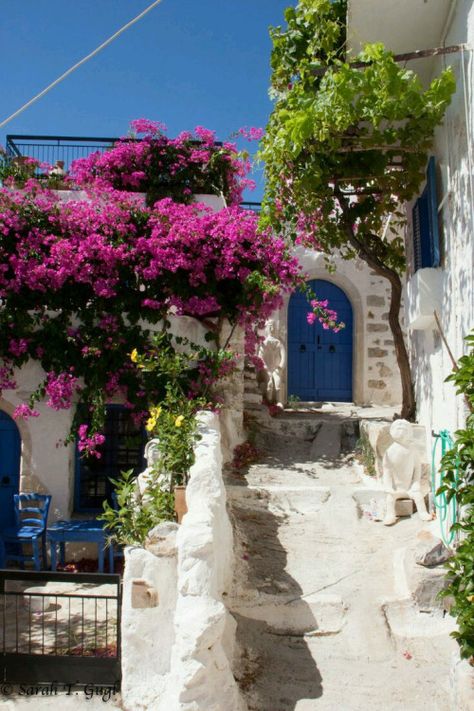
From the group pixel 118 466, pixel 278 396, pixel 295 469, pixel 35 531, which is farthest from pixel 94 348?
pixel 278 396

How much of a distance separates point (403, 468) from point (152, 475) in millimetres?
2578

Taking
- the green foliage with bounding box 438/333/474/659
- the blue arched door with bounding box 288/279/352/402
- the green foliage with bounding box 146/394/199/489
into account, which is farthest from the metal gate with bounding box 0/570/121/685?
the blue arched door with bounding box 288/279/352/402

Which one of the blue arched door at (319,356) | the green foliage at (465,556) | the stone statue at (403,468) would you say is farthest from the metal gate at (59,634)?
the blue arched door at (319,356)

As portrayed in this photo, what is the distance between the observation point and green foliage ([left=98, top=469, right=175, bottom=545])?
4.86 metres

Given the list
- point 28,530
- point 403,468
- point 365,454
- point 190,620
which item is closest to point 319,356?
point 365,454

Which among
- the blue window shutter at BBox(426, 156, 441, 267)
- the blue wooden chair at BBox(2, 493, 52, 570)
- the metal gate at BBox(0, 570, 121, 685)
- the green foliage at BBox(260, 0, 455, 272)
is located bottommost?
the metal gate at BBox(0, 570, 121, 685)

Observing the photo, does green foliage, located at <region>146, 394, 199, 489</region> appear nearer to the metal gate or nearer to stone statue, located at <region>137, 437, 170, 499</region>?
stone statue, located at <region>137, 437, 170, 499</region>

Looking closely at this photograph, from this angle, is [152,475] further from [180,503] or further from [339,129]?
[339,129]

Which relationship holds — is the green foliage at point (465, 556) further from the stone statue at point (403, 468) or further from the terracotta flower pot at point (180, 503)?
the stone statue at point (403, 468)

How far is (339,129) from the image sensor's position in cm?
605

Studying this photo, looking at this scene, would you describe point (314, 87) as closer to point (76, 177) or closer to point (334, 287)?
point (334, 287)

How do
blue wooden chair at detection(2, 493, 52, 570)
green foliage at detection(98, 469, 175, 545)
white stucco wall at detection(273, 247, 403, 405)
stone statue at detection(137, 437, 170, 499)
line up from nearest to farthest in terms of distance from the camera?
green foliage at detection(98, 469, 175, 545), stone statue at detection(137, 437, 170, 499), blue wooden chair at detection(2, 493, 52, 570), white stucco wall at detection(273, 247, 403, 405)

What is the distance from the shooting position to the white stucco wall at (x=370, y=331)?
35.4 ft

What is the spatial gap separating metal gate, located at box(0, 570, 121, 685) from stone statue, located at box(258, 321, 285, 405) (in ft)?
13.6
